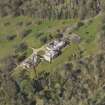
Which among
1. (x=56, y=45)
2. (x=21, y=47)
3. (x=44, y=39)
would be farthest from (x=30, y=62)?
(x=44, y=39)

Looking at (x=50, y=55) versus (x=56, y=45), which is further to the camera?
(x=56, y=45)

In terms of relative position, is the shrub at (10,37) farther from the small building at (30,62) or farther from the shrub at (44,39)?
the small building at (30,62)

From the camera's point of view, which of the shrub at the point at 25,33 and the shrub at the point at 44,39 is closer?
the shrub at the point at 44,39

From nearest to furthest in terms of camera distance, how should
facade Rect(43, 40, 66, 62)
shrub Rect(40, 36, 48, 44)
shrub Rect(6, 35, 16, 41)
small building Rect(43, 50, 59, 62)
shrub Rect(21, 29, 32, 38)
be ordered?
small building Rect(43, 50, 59, 62)
facade Rect(43, 40, 66, 62)
shrub Rect(40, 36, 48, 44)
shrub Rect(21, 29, 32, 38)
shrub Rect(6, 35, 16, 41)

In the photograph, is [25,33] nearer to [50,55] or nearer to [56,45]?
[56,45]

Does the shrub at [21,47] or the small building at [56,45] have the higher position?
the small building at [56,45]

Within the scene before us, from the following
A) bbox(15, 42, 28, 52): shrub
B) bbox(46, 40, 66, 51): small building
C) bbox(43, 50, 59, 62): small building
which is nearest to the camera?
bbox(43, 50, 59, 62): small building

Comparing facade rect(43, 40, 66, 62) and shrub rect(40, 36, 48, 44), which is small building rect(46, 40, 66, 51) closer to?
facade rect(43, 40, 66, 62)

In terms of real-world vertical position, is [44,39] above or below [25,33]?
above

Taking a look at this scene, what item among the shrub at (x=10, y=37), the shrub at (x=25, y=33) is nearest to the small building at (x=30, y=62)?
the shrub at (x=25, y=33)

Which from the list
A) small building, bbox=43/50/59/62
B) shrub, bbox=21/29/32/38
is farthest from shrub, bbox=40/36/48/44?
shrub, bbox=21/29/32/38

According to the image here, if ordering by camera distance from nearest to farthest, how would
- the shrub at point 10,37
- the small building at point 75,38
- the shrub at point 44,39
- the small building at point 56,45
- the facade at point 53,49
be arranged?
the facade at point 53,49 → the small building at point 56,45 → the small building at point 75,38 → the shrub at point 44,39 → the shrub at point 10,37

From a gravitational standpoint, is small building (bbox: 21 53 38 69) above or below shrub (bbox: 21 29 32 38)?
below
